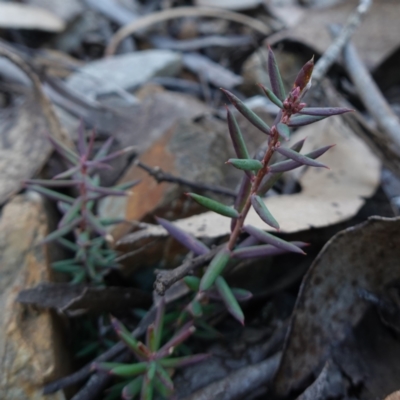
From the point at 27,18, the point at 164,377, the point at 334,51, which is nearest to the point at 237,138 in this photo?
the point at 164,377

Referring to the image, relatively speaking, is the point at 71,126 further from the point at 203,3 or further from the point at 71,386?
the point at 203,3

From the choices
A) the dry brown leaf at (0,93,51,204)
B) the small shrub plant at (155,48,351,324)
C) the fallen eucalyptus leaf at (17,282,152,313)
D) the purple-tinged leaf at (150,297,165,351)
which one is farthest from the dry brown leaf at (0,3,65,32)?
the purple-tinged leaf at (150,297,165,351)

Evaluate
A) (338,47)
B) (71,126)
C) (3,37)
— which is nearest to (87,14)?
(3,37)

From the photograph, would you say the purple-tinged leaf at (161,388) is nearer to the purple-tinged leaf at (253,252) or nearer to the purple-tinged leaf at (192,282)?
the purple-tinged leaf at (192,282)

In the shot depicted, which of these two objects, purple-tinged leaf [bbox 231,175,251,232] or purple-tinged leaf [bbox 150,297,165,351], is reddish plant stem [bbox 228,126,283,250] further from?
purple-tinged leaf [bbox 150,297,165,351]

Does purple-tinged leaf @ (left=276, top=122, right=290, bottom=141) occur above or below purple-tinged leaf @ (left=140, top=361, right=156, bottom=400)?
above

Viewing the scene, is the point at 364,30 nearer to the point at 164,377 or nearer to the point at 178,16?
the point at 178,16
